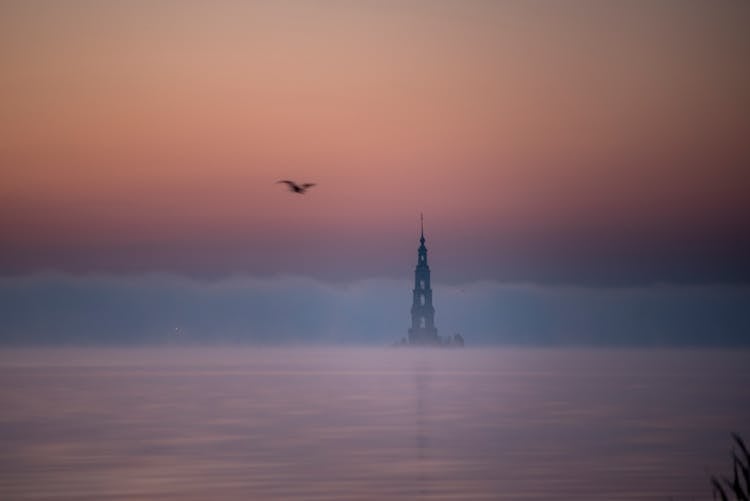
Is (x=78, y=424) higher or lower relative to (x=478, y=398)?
lower

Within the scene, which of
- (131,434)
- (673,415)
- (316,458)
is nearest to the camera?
(316,458)

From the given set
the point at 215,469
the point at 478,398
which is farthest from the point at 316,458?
the point at 478,398

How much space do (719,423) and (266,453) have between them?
3031cm

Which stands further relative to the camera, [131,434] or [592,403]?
[592,403]

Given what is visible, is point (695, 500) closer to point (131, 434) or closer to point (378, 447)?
point (378, 447)

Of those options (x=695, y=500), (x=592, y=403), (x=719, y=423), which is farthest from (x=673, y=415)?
(x=695, y=500)

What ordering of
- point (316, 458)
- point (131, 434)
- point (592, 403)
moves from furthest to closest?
point (592, 403) → point (131, 434) → point (316, 458)

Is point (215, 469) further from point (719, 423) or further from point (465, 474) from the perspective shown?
point (719, 423)

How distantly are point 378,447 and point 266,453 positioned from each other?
6.57 metres

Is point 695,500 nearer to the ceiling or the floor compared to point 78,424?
nearer to the floor

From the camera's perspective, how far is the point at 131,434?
206 ft

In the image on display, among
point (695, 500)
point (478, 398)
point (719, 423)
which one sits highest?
point (478, 398)

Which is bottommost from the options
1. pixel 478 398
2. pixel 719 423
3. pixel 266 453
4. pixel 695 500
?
pixel 695 500

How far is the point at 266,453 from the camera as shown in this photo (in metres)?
52.1
